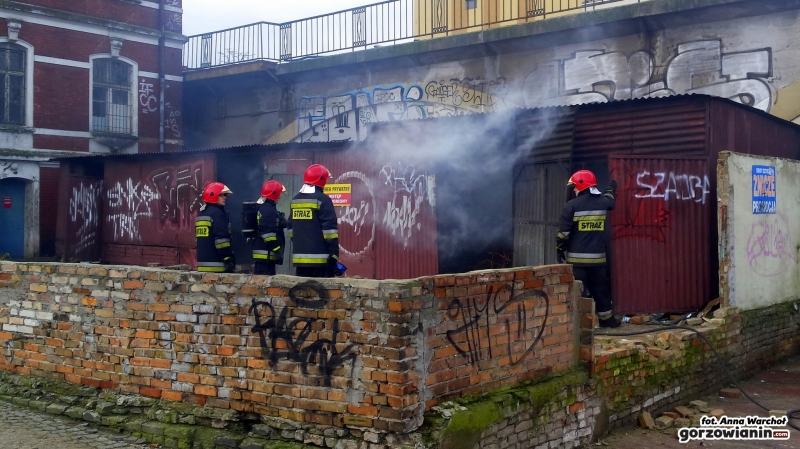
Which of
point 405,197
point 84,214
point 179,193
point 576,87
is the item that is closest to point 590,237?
point 405,197

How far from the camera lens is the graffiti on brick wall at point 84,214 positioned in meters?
16.7

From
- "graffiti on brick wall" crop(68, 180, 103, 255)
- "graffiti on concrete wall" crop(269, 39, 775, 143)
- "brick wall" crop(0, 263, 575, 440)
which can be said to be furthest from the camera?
"graffiti on brick wall" crop(68, 180, 103, 255)

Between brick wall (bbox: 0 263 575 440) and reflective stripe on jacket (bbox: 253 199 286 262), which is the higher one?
reflective stripe on jacket (bbox: 253 199 286 262)

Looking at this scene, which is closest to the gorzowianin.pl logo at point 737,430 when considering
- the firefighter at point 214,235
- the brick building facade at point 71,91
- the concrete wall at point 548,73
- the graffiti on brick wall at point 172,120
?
the firefighter at point 214,235

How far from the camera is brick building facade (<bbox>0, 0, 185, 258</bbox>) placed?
61.4 feet

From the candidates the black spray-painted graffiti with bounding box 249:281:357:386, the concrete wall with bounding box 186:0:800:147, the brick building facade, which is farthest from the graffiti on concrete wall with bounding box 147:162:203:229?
the black spray-painted graffiti with bounding box 249:281:357:386

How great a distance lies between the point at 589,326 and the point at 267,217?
13.8ft

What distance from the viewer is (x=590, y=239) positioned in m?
8.11

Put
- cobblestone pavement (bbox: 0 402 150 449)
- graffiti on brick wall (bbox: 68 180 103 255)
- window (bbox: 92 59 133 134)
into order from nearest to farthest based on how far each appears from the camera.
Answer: cobblestone pavement (bbox: 0 402 150 449)
graffiti on brick wall (bbox: 68 180 103 255)
window (bbox: 92 59 133 134)

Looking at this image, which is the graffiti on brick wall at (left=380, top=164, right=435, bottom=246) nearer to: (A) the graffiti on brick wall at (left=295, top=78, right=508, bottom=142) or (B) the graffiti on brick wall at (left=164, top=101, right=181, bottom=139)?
(A) the graffiti on brick wall at (left=295, top=78, right=508, bottom=142)

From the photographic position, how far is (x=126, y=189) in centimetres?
1588

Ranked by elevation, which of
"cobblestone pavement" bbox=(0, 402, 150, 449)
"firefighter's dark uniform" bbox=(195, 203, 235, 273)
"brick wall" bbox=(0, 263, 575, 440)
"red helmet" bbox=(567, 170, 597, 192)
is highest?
"red helmet" bbox=(567, 170, 597, 192)

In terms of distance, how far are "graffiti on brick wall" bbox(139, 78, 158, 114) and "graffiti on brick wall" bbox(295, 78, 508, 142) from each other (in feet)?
18.2

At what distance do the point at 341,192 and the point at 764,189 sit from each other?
6400 millimetres
